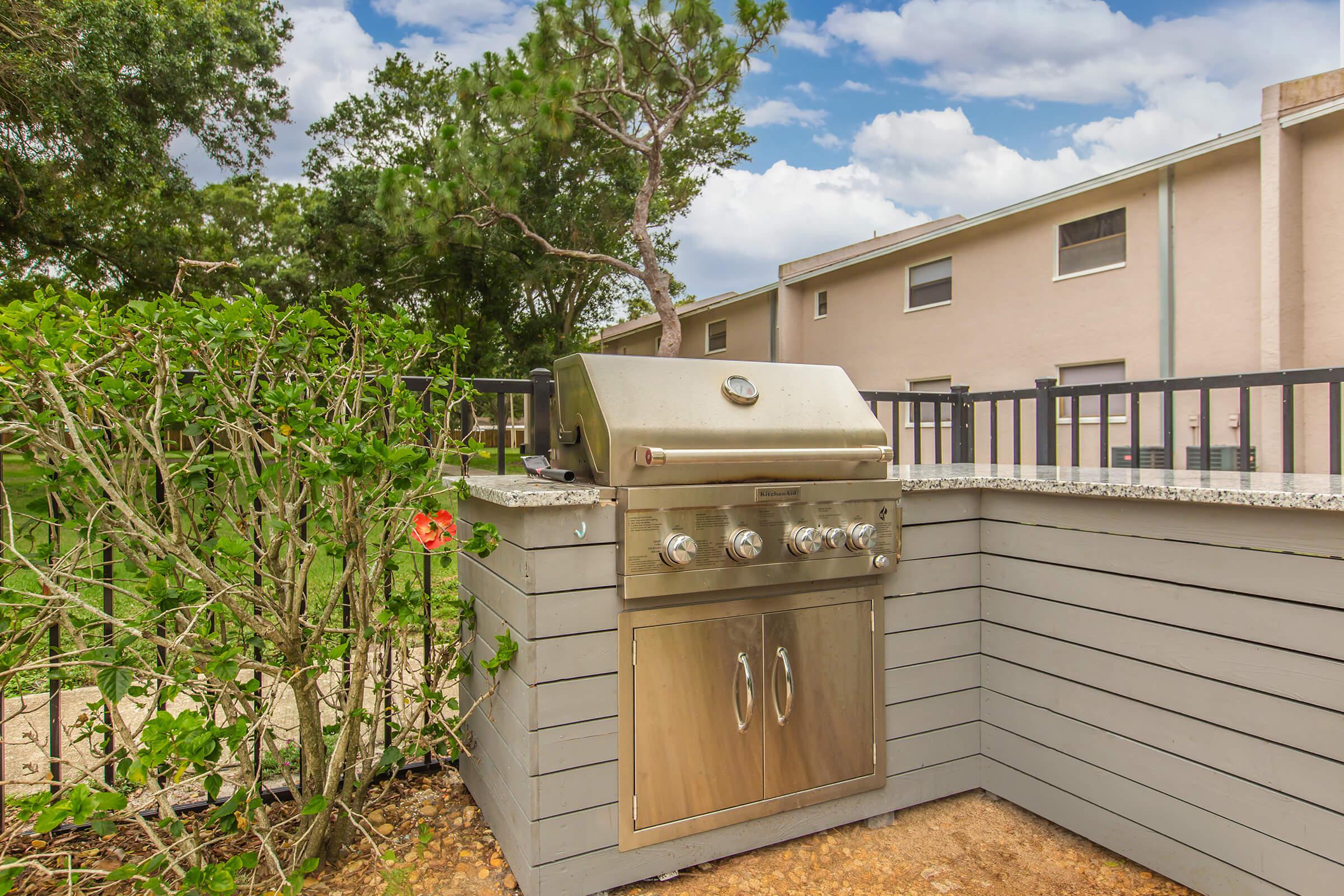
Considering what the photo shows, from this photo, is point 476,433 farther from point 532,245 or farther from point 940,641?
point 532,245

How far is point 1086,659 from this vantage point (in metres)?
2.07

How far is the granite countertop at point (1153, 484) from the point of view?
62.2 inches

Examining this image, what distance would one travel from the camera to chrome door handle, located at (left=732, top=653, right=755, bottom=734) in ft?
6.38

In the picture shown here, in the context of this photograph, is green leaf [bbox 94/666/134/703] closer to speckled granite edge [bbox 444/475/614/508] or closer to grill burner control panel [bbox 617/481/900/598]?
speckled granite edge [bbox 444/475/614/508]

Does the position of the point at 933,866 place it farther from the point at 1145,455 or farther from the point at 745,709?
the point at 1145,455

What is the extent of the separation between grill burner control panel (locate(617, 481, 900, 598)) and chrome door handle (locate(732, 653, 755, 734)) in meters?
0.23

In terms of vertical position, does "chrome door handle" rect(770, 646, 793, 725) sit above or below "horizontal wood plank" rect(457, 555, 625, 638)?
below

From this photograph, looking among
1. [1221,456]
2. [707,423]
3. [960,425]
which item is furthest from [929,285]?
[707,423]

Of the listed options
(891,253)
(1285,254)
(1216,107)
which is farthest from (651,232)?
(1285,254)

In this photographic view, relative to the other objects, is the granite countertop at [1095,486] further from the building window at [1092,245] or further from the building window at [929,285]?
the building window at [929,285]

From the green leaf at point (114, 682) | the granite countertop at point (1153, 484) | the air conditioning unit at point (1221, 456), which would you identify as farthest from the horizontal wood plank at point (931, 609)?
the air conditioning unit at point (1221, 456)

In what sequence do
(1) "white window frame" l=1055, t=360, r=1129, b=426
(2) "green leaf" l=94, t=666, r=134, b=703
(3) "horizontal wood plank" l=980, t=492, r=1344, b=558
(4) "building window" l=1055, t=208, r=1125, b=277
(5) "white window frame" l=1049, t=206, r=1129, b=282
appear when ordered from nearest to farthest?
(2) "green leaf" l=94, t=666, r=134, b=703, (3) "horizontal wood plank" l=980, t=492, r=1344, b=558, (1) "white window frame" l=1055, t=360, r=1129, b=426, (5) "white window frame" l=1049, t=206, r=1129, b=282, (4) "building window" l=1055, t=208, r=1125, b=277

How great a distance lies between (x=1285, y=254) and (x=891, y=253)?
5.10 metres

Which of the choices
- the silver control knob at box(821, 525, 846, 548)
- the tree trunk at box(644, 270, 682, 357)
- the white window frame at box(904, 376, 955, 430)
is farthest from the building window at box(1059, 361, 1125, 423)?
the silver control knob at box(821, 525, 846, 548)
